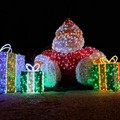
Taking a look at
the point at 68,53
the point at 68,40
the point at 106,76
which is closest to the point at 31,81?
the point at 68,53

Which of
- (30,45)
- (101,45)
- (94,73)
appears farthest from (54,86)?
(101,45)

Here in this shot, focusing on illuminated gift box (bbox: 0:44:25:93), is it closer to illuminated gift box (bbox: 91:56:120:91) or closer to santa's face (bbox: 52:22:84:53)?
santa's face (bbox: 52:22:84:53)

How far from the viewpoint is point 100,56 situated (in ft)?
50.0

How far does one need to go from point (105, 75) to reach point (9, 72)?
4.18 m

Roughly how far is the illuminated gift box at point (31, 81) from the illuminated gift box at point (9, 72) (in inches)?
17.3

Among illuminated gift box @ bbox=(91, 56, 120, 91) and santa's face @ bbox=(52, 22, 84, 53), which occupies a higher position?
santa's face @ bbox=(52, 22, 84, 53)

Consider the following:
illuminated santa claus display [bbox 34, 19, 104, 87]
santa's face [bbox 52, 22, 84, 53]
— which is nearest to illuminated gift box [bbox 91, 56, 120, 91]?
illuminated santa claus display [bbox 34, 19, 104, 87]

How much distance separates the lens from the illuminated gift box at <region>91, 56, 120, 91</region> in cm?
1386

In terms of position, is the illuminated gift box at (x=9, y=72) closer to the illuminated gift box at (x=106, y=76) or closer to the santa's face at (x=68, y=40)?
the santa's face at (x=68, y=40)

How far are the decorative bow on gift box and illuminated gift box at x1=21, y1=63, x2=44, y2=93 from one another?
2.55 metres

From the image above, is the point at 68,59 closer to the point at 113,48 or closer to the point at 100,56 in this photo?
the point at 100,56

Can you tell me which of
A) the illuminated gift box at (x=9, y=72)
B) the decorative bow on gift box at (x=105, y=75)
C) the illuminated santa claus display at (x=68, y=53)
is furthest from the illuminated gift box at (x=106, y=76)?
the illuminated gift box at (x=9, y=72)

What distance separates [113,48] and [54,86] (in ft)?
53.5

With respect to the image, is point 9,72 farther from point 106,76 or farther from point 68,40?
point 106,76
